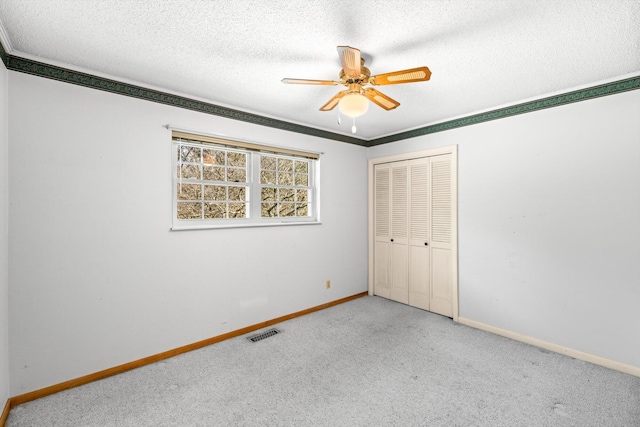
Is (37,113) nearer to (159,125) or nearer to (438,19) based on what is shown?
(159,125)

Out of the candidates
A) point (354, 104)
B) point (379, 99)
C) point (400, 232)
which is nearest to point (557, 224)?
point (400, 232)

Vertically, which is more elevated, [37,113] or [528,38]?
[528,38]

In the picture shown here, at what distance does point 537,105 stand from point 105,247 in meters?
4.13

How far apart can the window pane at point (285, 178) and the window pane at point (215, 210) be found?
780 mm

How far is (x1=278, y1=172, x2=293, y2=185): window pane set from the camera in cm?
366

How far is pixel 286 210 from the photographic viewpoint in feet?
12.2

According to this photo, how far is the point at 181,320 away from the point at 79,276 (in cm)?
92

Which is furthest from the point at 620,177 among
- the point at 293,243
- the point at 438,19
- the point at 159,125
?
the point at 159,125

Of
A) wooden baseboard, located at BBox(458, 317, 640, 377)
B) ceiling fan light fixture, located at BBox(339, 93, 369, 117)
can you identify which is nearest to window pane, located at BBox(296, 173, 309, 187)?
ceiling fan light fixture, located at BBox(339, 93, 369, 117)

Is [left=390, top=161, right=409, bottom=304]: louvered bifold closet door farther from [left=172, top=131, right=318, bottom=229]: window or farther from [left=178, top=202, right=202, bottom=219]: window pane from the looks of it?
[left=178, top=202, right=202, bottom=219]: window pane

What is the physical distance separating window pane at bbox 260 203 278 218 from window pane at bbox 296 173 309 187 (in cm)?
48

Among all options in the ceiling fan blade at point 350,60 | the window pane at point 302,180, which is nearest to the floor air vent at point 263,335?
the window pane at point 302,180

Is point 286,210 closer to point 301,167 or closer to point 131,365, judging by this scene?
point 301,167

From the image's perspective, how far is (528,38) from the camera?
6.18ft
